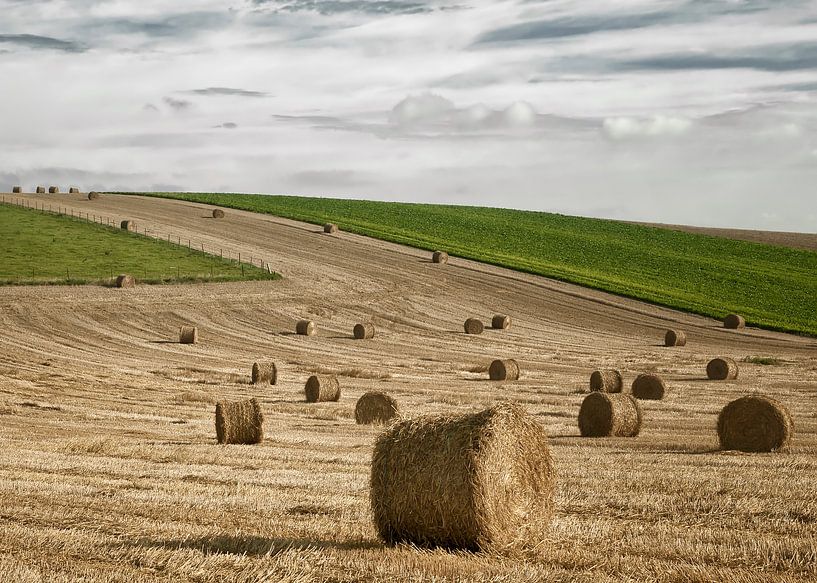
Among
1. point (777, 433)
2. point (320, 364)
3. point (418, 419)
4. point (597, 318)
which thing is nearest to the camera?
point (418, 419)

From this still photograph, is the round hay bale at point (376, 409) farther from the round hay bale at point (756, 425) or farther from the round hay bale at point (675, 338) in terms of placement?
the round hay bale at point (675, 338)

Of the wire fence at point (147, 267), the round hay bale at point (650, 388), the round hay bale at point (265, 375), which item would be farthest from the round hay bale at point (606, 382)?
the wire fence at point (147, 267)

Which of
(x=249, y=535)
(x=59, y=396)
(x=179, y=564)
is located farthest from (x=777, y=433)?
(x=59, y=396)

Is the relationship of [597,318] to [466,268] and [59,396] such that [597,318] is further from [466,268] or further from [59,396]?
[59,396]

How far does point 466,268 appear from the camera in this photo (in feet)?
207

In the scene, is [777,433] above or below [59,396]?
above

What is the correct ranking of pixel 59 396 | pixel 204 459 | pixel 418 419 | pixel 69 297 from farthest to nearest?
pixel 69 297
pixel 59 396
pixel 204 459
pixel 418 419

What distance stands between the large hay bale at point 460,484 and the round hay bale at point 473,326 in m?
37.1

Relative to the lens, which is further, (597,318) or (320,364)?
(597,318)

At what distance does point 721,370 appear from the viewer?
109ft

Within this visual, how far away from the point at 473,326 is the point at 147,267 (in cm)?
Result: 1906

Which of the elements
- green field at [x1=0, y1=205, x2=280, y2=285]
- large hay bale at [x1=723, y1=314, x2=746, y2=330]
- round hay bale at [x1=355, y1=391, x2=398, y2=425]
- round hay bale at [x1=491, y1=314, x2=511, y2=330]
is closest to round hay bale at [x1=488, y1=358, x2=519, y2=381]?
round hay bale at [x1=355, y1=391, x2=398, y2=425]

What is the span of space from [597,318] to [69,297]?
25.8m

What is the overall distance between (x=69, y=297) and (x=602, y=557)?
4249 centimetres
